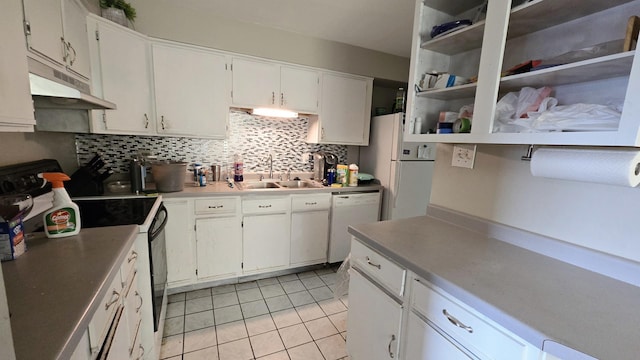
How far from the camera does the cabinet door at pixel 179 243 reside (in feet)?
6.98

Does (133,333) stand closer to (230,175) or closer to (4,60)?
(4,60)

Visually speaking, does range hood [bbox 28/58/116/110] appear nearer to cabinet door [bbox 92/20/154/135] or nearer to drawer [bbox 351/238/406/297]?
cabinet door [bbox 92/20/154/135]

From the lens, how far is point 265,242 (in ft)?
8.13

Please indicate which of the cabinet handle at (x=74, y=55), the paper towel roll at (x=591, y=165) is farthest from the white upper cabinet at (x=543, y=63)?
the cabinet handle at (x=74, y=55)

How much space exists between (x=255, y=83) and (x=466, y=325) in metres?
2.42

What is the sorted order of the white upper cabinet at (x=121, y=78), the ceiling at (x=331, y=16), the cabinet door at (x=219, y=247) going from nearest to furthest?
the white upper cabinet at (x=121, y=78)
the ceiling at (x=331, y=16)
the cabinet door at (x=219, y=247)

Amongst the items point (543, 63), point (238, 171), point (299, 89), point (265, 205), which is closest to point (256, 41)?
point (299, 89)

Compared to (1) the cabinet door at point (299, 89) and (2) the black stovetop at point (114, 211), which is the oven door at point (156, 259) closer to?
(2) the black stovetop at point (114, 211)

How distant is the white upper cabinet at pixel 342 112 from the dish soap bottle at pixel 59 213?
2086mm

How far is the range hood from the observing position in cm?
114

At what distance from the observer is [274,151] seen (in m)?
2.93

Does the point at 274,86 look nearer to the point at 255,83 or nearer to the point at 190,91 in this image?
the point at 255,83

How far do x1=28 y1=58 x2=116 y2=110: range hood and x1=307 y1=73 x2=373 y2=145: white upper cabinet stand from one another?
1.80 m

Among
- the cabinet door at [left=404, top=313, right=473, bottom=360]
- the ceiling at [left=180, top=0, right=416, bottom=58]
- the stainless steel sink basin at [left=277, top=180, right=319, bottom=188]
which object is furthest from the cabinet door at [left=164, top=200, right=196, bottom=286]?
the cabinet door at [left=404, top=313, right=473, bottom=360]
